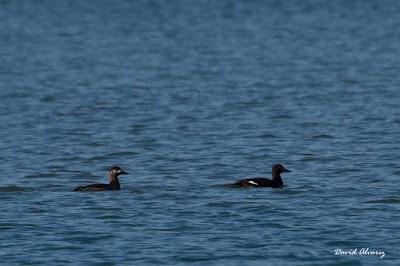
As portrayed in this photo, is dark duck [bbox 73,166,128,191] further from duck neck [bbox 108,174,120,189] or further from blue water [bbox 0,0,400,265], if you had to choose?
blue water [bbox 0,0,400,265]

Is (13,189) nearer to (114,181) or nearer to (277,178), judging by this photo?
(114,181)

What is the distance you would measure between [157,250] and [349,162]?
8443 mm

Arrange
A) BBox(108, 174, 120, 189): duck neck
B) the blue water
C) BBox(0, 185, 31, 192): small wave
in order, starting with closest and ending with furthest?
1. the blue water
2. BBox(108, 174, 120, 189): duck neck
3. BBox(0, 185, 31, 192): small wave

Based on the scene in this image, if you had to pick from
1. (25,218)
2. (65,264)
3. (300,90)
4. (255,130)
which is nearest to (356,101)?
(300,90)

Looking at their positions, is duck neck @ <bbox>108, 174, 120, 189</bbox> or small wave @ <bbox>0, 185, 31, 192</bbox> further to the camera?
small wave @ <bbox>0, 185, 31, 192</bbox>

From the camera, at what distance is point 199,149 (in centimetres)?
3009

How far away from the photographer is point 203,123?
34.2m

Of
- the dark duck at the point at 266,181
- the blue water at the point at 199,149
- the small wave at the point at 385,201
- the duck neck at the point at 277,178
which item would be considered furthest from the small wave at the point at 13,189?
the small wave at the point at 385,201

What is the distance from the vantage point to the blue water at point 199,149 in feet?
69.0

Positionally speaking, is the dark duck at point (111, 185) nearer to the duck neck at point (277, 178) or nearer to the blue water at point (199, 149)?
the blue water at point (199, 149)

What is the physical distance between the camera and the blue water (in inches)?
828

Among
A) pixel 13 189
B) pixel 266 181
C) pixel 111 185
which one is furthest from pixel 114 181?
pixel 266 181

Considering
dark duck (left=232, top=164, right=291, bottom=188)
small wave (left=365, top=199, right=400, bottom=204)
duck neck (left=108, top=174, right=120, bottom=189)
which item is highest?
duck neck (left=108, top=174, right=120, bottom=189)

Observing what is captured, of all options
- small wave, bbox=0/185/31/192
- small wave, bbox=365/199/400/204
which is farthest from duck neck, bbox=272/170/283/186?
small wave, bbox=0/185/31/192
